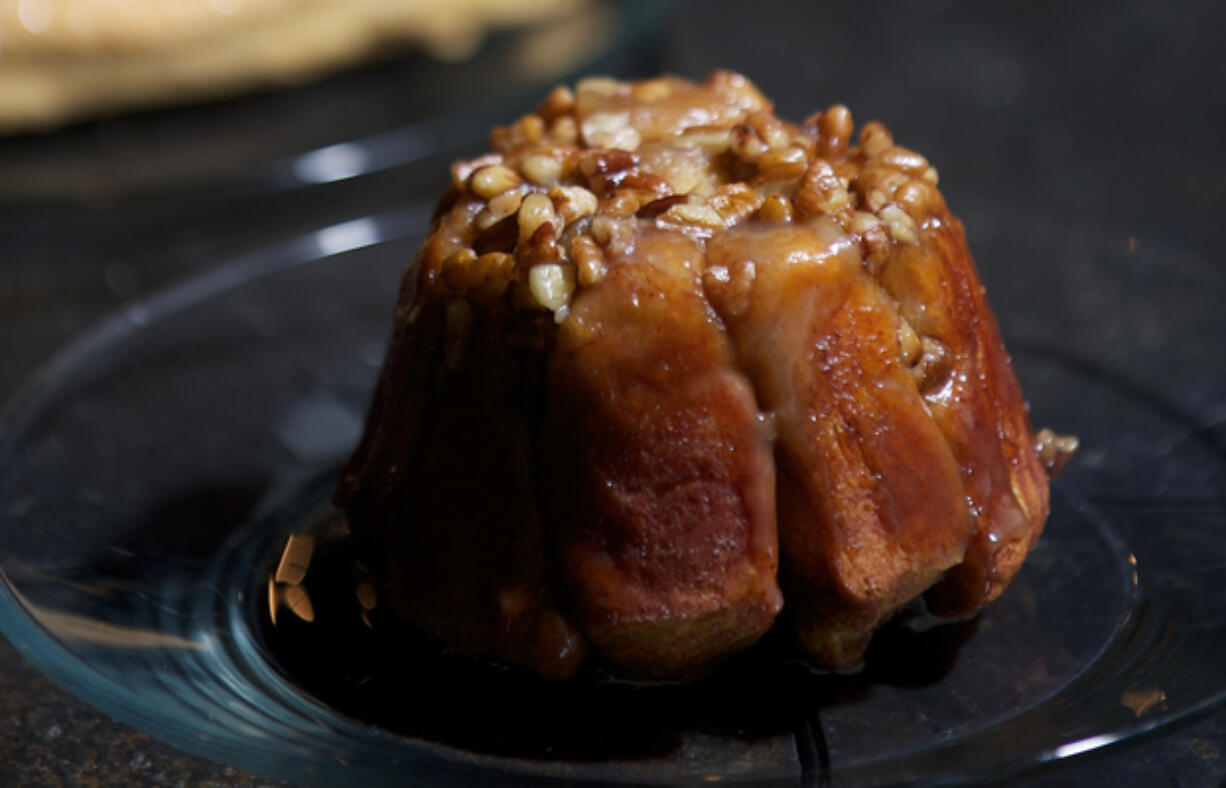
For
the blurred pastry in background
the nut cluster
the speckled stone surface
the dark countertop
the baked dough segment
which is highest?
the nut cluster

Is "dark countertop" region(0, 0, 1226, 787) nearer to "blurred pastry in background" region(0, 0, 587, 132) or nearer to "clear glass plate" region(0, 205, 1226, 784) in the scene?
"clear glass plate" region(0, 205, 1226, 784)

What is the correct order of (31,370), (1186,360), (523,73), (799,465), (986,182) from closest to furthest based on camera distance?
(799,465) < (1186,360) < (31,370) < (523,73) < (986,182)

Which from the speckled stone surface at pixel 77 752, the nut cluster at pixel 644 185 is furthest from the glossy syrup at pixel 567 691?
the nut cluster at pixel 644 185

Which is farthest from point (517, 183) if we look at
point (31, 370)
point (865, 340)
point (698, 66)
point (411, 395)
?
point (698, 66)

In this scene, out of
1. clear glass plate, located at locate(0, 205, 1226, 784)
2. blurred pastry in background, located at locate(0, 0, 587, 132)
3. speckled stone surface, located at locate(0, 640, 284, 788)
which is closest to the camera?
clear glass plate, located at locate(0, 205, 1226, 784)

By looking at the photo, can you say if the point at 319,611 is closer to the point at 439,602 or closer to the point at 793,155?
the point at 439,602

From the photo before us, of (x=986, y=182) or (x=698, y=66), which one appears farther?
(x=698, y=66)

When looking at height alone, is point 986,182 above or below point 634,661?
below

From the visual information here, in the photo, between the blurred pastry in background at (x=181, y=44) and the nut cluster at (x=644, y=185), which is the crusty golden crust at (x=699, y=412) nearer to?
the nut cluster at (x=644, y=185)

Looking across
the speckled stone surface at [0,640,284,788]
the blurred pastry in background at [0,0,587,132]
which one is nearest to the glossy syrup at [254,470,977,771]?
the speckled stone surface at [0,640,284,788]
